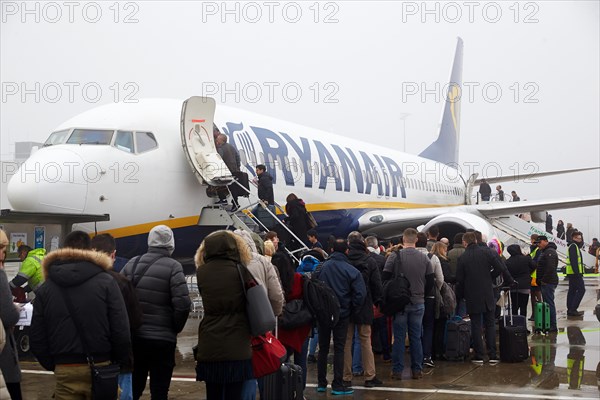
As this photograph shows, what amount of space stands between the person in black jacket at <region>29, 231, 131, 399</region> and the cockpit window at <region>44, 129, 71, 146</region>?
22.1 feet

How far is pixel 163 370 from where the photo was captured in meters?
6.16

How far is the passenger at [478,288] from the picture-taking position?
32.5ft

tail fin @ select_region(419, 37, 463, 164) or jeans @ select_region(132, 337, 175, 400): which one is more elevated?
tail fin @ select_region(419, 37, 463, 164)

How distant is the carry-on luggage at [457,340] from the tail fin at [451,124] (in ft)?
67.3

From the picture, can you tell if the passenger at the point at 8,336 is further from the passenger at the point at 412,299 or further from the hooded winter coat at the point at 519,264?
the hooded winter coat at the point at 519,264

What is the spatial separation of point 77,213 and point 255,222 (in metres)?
3.04

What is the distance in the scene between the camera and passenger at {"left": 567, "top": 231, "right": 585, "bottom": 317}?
1473 cm

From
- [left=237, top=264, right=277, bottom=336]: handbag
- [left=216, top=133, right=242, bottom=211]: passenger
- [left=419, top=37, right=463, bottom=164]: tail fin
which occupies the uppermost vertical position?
[left=419, top=37, right=463, bottom=164]: tail fin

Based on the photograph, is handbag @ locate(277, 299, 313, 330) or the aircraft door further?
the aircraft door

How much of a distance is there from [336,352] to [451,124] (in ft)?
83.1

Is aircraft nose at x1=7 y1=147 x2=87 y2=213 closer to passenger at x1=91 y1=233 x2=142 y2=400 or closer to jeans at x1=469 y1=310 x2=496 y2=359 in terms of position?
passenger at x1=91 y1=233 x2=142 y2=400

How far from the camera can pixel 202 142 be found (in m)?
12.1

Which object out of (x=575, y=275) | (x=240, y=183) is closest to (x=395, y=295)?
(x=240, y=183)

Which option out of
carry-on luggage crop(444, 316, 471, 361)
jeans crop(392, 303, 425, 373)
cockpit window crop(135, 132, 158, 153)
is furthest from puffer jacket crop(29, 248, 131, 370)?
cockpit window crop(135, 132, 158, 153)
